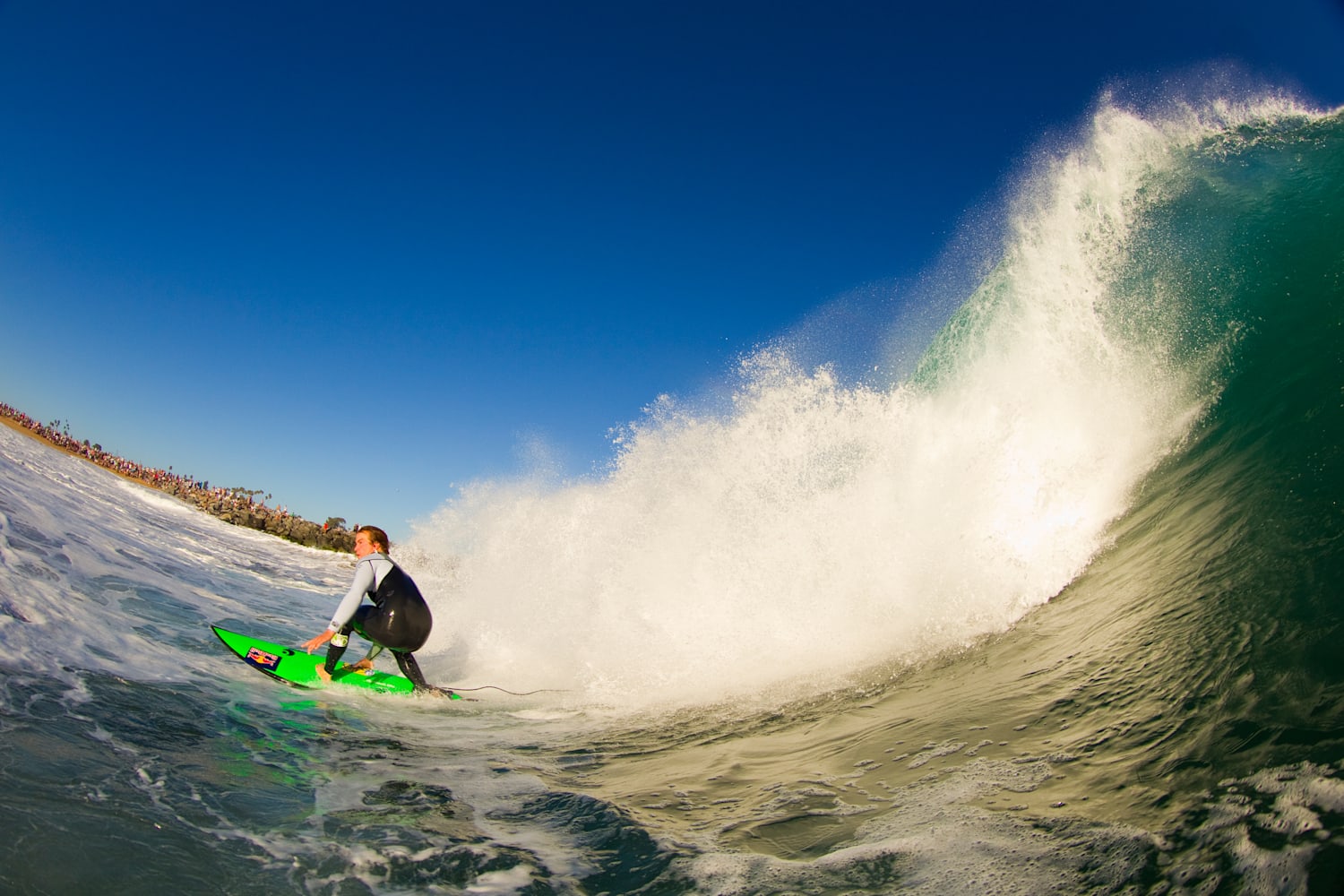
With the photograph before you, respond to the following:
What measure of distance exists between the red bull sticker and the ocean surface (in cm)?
25

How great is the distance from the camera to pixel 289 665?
6.41 metres

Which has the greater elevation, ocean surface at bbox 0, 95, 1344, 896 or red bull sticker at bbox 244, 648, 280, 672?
ocean surface at bbox 0, 95, 1344, 896

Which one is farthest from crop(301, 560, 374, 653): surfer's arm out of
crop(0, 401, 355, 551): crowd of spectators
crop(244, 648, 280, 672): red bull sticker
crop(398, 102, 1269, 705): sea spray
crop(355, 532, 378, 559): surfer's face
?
crop(0, 401, 355, 551): crowd of spectators

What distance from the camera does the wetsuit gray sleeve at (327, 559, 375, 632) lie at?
6.16m

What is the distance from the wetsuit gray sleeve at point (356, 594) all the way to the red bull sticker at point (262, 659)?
678mm

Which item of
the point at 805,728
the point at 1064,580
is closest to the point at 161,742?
the point at 805,728

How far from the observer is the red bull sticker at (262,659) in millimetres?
6355

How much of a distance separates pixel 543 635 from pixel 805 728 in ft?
17.6

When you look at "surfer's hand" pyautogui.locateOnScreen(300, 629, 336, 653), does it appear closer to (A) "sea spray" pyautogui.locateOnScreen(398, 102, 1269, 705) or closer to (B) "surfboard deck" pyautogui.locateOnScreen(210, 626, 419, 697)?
(B) "surfboard deck" pyautogui.locateOnScreen(210, 626, 419, 697)

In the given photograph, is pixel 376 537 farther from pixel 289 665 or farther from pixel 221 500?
pixel 221 500

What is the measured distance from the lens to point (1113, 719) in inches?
163

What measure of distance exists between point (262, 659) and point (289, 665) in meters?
0.26

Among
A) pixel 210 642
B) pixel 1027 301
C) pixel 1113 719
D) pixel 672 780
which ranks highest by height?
pixel 1027 301

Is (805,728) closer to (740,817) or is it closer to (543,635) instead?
(740,817)
